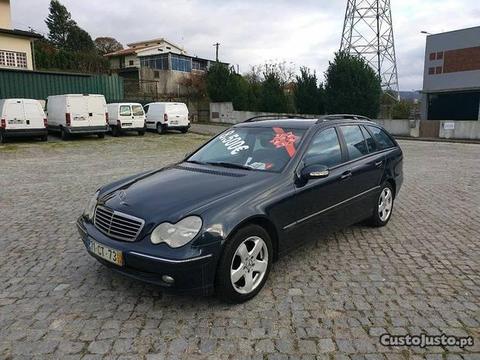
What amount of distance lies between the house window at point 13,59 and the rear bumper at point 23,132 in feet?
40.6

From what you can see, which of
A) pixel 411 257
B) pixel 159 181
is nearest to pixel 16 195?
pixel 159 181

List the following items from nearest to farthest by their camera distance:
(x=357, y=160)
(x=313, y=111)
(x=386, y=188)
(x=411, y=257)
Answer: (x=411, y=257) < (x=357, y=160) < (x=386, y=188) < (x=313, y=111)

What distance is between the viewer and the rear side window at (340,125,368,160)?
190 inches

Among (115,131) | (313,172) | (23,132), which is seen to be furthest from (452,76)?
(313,172)

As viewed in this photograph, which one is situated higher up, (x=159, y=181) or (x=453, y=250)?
(x=159, y=181)

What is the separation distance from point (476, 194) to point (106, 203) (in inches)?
282

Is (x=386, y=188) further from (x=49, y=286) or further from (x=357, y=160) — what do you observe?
(x=49, y=286)

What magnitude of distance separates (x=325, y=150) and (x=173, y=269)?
231 cm

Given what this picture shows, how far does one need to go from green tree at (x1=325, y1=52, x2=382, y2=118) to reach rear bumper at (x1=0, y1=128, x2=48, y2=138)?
1893 centimetres

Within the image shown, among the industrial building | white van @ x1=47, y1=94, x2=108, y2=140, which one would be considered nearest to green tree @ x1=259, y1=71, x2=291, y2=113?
the industrial building

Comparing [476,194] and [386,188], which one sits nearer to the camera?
[386,188]

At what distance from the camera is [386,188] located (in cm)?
554

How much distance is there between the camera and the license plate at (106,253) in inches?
124

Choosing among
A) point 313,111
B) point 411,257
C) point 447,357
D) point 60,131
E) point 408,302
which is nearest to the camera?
point 447,357
